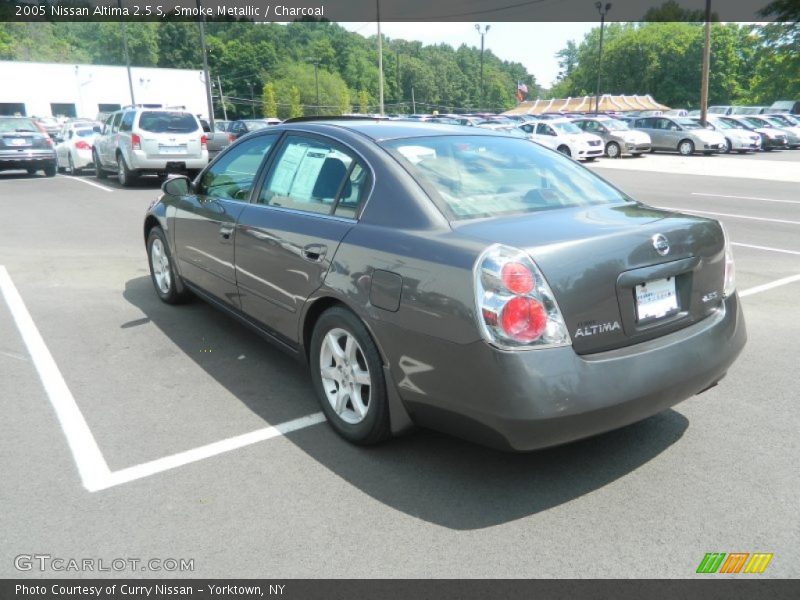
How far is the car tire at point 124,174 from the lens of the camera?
15711 mm

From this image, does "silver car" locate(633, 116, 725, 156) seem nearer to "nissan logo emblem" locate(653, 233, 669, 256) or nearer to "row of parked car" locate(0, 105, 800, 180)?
"row of parked car" locate(0, 105, 800, 180)

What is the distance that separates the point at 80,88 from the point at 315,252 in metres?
72.5

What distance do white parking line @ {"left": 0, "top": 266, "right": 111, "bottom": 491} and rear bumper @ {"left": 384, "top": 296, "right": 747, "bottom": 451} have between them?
5.14ft

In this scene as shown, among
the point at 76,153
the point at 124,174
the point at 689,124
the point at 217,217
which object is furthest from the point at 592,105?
the point at 217,217

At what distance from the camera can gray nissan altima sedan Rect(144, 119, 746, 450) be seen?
9.00ft

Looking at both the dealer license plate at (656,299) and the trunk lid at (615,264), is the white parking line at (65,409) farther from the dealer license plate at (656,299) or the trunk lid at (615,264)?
the dealer license plate at (656,299)

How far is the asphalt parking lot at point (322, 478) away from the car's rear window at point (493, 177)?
1.26 meters

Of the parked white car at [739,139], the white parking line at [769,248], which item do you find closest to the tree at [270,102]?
the parked white car at [739,139]

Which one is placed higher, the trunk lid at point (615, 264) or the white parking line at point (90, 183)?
the trunk lid at point (615, 264)

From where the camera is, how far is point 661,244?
3.07 meters

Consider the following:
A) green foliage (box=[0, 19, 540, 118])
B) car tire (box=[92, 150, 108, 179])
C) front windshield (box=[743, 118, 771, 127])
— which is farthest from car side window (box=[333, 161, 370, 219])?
green foliage (box=[0, 19, 540, 118])

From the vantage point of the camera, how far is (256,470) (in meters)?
3.29

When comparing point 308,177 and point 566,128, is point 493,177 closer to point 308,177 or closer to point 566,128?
point 308,177
